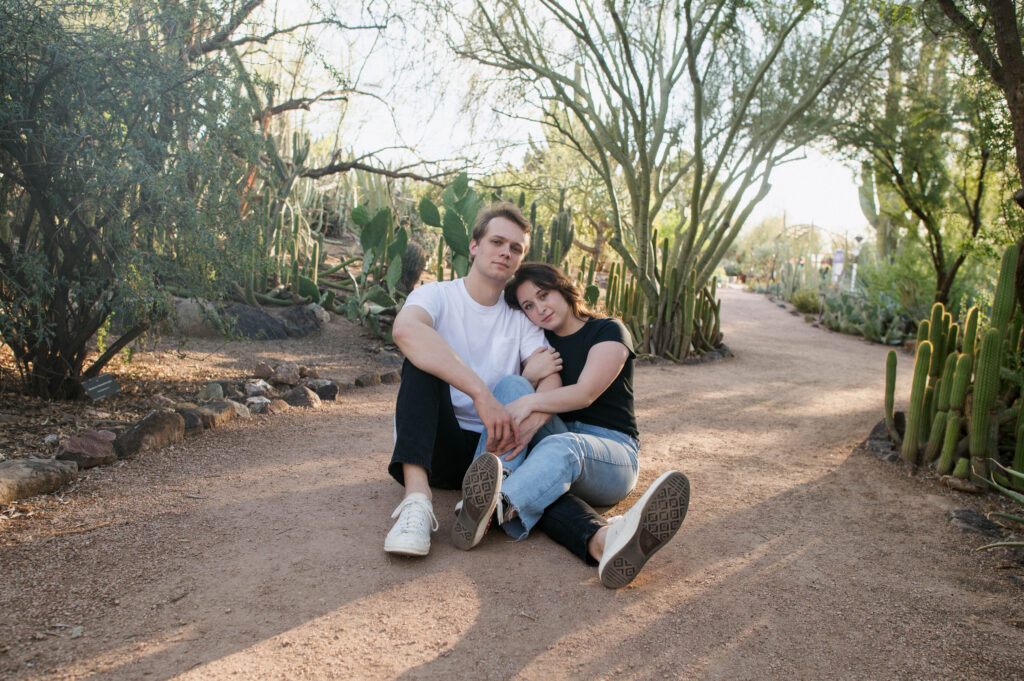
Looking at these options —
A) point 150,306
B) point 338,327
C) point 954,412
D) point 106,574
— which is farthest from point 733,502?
point 338,327

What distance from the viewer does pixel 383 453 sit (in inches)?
140

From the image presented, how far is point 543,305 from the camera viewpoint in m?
2.83

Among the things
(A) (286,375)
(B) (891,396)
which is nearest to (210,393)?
(A) (286,375)

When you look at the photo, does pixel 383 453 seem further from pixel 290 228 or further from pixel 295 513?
pixel 290 228

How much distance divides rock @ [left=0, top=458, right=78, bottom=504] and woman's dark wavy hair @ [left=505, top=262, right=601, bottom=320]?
187 cm

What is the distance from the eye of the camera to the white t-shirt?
285 cm

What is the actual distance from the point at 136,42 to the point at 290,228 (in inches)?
163

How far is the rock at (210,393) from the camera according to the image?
167 inches

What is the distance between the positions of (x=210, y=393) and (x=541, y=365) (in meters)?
2.45

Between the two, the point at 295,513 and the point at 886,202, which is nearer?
the point at 295,513

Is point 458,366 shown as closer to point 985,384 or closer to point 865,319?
point 985,384

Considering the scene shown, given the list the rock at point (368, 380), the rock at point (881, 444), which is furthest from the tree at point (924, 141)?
the rock at point (368, 380)

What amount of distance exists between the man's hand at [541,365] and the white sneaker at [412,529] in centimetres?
64

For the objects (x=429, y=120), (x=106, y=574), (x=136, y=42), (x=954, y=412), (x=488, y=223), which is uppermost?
(x=429, y=120)
